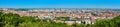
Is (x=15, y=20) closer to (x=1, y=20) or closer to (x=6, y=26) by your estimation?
(x=1, y=20)

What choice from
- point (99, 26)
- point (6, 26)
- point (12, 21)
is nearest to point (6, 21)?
point (12, 21)

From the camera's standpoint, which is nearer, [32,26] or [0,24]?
[32,26]

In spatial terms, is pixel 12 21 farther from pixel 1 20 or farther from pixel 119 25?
pixel 119 25

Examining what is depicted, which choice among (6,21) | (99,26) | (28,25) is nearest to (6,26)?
(28,25)

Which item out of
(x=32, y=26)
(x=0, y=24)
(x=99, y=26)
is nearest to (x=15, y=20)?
(x=0, y=24)

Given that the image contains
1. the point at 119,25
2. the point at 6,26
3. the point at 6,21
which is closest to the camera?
the point at 119,25

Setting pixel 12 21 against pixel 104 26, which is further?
pixel 12 21

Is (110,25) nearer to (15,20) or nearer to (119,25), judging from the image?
(119,25)

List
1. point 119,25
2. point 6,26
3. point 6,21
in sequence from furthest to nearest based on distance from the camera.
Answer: point 6,21 → point 6,26 → point 119,25
